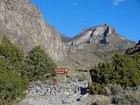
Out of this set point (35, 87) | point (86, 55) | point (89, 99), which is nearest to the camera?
point (89, 99)

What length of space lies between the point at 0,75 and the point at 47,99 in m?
4.54

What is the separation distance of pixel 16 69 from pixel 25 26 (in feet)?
282

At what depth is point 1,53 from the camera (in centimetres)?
3003

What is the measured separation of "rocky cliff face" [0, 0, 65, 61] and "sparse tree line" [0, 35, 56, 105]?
2152 inches

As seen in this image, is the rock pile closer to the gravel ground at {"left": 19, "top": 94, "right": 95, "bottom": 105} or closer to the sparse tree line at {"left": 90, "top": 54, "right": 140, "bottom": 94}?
the sparse tree line at {"left": 90, "top": 54, "right": 140, "bottom": 94}

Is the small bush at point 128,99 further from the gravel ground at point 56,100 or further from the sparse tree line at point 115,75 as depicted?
the sparse tree line at point 115,75

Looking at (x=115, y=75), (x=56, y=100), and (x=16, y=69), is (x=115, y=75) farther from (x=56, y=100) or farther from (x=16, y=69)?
(x=16, y=69)

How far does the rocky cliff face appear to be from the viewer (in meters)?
101

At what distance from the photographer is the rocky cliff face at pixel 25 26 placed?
101 meters

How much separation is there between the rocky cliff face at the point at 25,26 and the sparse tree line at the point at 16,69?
54.7m

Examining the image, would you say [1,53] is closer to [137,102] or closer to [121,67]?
[121,67]

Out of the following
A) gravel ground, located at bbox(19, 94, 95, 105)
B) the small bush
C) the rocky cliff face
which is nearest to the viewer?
the small bush

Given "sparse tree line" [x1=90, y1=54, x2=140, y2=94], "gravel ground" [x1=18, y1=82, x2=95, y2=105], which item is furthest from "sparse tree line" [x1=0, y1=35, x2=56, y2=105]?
"sparse tree line" [x1=90, y1=54, x2=140, y2=94]

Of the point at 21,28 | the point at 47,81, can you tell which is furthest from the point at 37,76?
the point at 21,28
